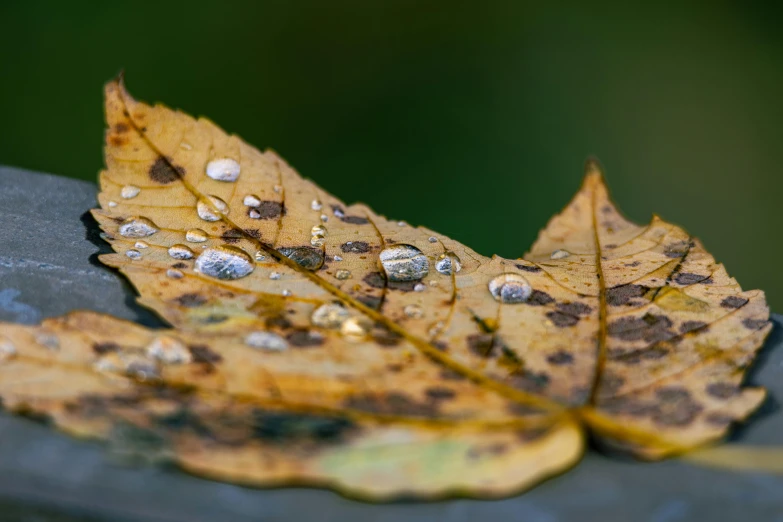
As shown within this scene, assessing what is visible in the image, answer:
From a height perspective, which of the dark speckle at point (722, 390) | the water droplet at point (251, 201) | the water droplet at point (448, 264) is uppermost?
the dark speckle at point (722, 390)

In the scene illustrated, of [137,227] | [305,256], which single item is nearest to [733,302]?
Result: [305,256]

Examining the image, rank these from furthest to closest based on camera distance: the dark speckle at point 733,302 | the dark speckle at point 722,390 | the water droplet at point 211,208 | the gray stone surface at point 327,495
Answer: the water droplet at point 211,208 → the dark speckle at point 733,302 → the dark speckle at point 722,390 → the gray stone surface at point 327,495

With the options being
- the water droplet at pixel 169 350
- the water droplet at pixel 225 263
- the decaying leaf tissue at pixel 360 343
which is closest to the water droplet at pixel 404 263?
the decaying leaf tissue at pixel 360 343

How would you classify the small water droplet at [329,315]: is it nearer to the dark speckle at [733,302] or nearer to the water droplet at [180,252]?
the water droplet at [180,252]

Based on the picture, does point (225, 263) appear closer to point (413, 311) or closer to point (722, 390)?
point (413, 311)

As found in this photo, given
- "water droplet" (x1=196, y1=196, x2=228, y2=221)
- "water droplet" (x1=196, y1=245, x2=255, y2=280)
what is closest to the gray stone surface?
"water droplet" (x1=196, y1=245, x2=255, y2=280)

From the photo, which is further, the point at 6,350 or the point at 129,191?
the point at 129,191

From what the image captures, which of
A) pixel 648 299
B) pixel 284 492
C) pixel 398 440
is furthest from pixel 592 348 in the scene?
pixel 284 492
